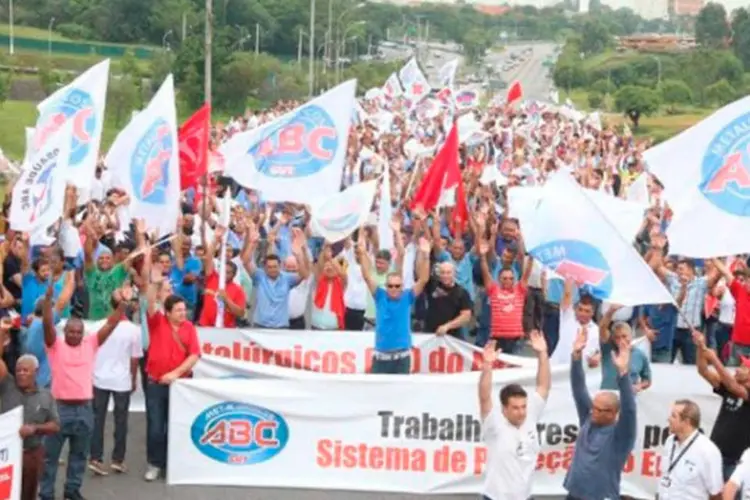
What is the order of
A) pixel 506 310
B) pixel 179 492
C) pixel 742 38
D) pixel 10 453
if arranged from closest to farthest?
pixel 10 453 < pixel 179 492 < pixel 506 310 < pixel 742 38

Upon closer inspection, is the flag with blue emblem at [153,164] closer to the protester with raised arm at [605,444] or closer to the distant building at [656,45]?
the protester with raised arm at [605,444]

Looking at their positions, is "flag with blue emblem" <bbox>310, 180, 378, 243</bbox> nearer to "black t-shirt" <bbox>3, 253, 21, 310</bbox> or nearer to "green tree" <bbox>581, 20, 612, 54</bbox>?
"black t-shirt" <bbox>3, 253, 21, 310</bbox>

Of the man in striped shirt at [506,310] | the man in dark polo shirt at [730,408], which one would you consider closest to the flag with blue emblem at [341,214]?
the man in striped shirt at [506,310]

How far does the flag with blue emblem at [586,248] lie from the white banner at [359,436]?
1496 millimetres

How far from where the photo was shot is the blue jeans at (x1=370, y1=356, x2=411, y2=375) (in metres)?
12.4

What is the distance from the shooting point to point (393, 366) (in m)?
12.4

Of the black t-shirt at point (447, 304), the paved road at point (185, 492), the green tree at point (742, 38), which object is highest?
the green tree at point (742, 38)

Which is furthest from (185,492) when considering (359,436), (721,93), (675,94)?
(675,94)

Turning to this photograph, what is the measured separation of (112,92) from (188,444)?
45.4 m

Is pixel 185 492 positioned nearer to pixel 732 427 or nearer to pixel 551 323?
pixel 732 427

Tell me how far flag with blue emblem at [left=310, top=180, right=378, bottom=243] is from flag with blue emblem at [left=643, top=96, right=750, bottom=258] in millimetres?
4925

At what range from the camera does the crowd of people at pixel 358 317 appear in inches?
346

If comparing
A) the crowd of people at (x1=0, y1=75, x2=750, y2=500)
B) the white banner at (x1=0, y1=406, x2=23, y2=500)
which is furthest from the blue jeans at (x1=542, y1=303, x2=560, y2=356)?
the white banner at (x1=0, y1=406, x2=23, y2=500)

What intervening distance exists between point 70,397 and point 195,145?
5506 mm
